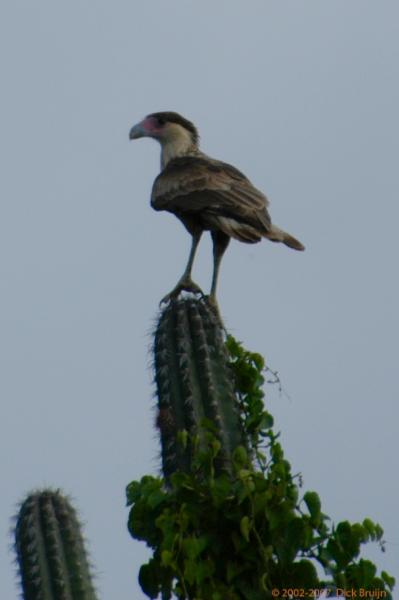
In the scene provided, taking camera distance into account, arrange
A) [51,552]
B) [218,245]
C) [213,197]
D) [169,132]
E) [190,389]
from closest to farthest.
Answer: [51,552]
[190,389]
[213,197]
[218,245]
[169,132]

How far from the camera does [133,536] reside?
21.5 feet

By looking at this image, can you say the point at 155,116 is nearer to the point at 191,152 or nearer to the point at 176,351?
the point at 191,152

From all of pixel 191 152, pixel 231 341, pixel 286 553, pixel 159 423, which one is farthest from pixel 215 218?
pixel 286 553

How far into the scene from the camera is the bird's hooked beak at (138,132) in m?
12.9

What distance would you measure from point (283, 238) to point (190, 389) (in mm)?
3575

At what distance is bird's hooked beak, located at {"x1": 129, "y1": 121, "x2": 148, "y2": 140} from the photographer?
42.4 ft

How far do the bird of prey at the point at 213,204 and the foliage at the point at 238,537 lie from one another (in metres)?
3.12

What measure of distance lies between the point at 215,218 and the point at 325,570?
4584mm

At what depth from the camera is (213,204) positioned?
10656 mm

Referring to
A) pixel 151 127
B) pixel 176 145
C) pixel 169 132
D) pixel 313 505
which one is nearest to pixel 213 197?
pixel 176 145

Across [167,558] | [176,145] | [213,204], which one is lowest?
[167,558]

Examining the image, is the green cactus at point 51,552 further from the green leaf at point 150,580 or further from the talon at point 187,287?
the talon at point 187,287

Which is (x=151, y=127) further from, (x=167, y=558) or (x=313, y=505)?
(x=167, y=558)

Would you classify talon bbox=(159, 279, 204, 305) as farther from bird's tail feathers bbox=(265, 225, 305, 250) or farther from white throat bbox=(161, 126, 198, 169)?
white throat bbox=(161, 126, 198, 169)
